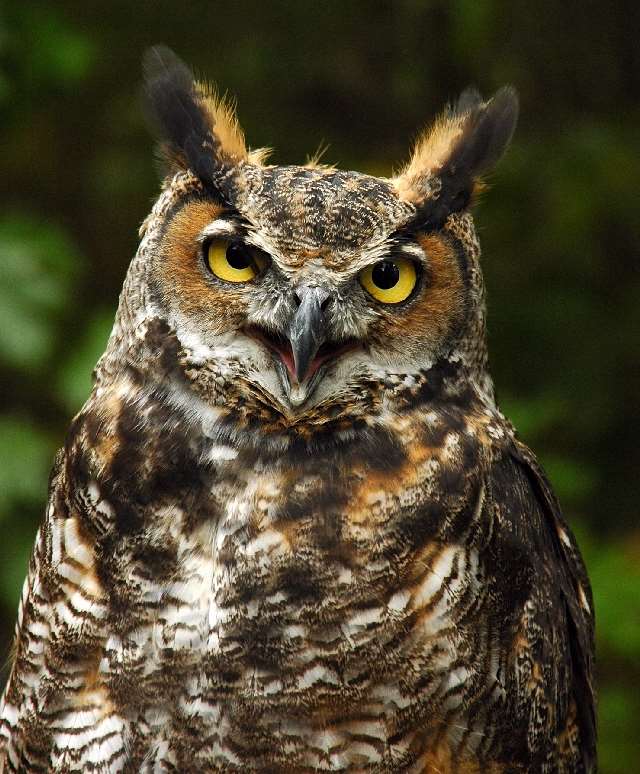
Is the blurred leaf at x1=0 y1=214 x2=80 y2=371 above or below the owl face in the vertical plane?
above

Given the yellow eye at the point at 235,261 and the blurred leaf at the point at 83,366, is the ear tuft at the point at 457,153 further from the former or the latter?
the blurred leaf at the point at 83,366

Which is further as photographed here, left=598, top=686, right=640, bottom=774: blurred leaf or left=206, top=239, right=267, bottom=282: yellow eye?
left=598, top=686, right=640, bottom=774: blurred leaf

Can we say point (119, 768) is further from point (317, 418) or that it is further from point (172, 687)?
point (317, 418)

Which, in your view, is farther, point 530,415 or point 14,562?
point 14,562

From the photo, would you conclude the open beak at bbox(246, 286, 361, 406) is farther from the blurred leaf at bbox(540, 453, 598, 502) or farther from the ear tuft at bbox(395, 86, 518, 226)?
the blurred leaf at bbox(540, 453, 598, 502)

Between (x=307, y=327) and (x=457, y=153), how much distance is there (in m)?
0.56

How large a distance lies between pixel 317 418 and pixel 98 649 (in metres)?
0.55

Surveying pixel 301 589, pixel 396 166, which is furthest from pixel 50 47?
pixel 301 589

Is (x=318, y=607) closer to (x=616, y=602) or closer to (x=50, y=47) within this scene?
(x=616, y=602)

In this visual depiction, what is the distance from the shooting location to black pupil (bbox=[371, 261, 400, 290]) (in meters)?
1.95

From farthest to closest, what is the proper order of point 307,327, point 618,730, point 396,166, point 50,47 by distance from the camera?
point 396,166, point 50,47, point 618,730, point 307,327

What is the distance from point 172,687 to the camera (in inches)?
77.6

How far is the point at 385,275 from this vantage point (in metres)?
1.96

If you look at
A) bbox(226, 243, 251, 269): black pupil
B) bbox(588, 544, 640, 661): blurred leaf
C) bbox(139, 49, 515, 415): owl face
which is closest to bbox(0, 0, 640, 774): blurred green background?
bbox(588, 544, 640, 661): blurred leaf
